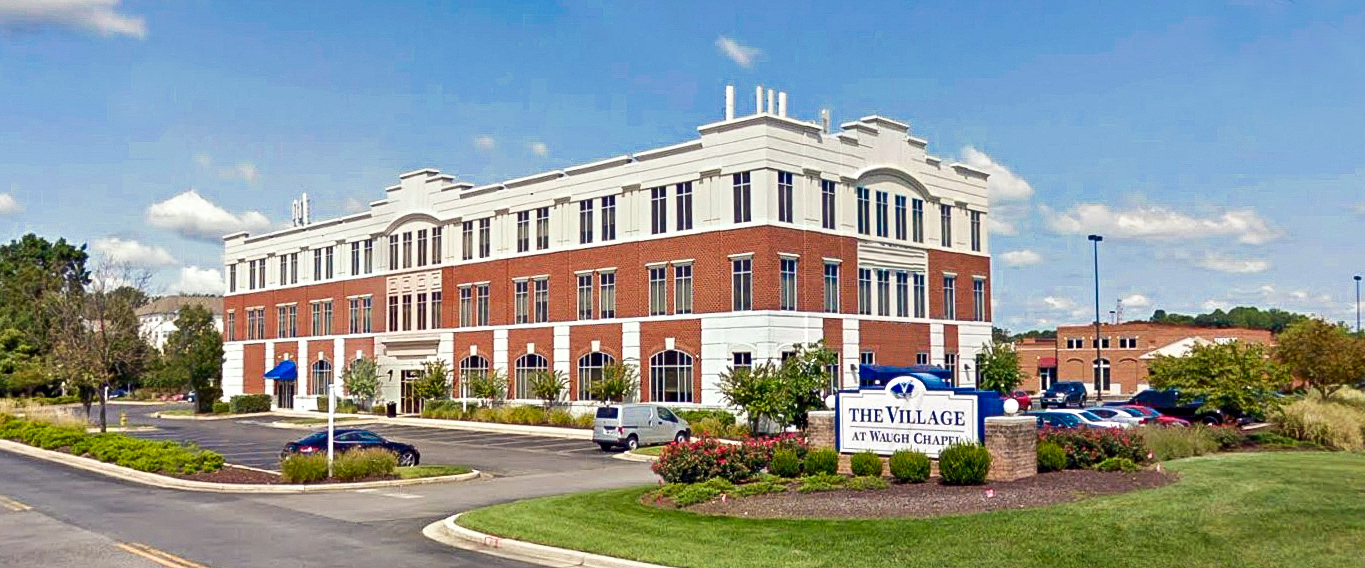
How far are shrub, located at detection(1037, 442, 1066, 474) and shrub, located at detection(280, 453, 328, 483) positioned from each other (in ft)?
54.0

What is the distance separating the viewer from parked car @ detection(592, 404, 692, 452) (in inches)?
1530

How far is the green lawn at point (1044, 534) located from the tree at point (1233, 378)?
18.9 m

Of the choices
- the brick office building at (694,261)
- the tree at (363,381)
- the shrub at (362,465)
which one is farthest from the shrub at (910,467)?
the tree at (363,381)

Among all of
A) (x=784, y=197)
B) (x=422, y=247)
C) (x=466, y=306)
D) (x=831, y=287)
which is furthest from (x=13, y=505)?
(x=422, y=247)

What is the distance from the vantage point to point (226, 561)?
15.9 metres

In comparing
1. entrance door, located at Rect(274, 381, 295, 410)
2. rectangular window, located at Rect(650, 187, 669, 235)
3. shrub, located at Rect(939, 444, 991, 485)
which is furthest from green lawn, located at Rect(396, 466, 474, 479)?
entrance door, located at Rect(274, 381, 295, 410)

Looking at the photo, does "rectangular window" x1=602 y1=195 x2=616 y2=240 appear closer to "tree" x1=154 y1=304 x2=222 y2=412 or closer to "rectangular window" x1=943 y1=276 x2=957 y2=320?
"rectangular window" x1=943 y1=276 x2=957 y2=320

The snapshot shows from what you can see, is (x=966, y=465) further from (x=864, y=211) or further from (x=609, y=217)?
(x=609, y=217)

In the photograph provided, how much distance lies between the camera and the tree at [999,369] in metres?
54.5

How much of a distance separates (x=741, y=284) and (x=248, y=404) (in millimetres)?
43012

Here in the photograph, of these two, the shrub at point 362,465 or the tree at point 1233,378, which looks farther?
the tree at point 1233,378

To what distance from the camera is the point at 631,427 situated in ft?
128

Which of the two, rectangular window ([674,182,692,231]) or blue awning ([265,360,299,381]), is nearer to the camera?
rectangular window ([674,182,692,231])

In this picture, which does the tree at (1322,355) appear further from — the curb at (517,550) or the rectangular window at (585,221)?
the curb at (517,550)
